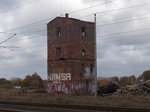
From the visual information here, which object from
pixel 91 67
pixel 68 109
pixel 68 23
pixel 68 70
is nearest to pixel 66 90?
pixel 68 70

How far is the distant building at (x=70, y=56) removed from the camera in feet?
155

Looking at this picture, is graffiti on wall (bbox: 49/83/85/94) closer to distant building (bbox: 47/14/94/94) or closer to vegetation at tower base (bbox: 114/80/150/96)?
distant building (bbox: 47/14/94/94)

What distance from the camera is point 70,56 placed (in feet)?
155

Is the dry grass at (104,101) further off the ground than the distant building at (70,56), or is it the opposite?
the distant building at (70,56)

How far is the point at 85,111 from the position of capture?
20750 mm

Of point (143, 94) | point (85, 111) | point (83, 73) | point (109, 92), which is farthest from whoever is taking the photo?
point (83, 73)

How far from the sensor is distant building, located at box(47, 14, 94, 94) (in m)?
47.2

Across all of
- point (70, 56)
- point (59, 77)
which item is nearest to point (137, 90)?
point (70, 56)

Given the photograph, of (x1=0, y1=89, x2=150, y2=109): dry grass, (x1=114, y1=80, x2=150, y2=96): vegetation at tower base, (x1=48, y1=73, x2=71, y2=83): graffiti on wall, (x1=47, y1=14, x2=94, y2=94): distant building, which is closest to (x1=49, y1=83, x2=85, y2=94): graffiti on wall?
(x1=47, y1=14, x2=94, y2=94): distant building

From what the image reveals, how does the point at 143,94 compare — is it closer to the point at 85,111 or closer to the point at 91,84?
the point at 91,84

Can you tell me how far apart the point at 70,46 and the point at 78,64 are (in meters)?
3.13

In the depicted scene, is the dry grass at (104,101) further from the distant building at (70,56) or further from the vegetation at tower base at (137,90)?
the distant building at (70,56)

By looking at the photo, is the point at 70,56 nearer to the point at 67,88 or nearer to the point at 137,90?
the point at 67,88

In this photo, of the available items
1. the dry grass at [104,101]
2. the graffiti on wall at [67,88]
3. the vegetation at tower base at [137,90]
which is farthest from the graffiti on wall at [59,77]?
the dry grass at [104,101]
